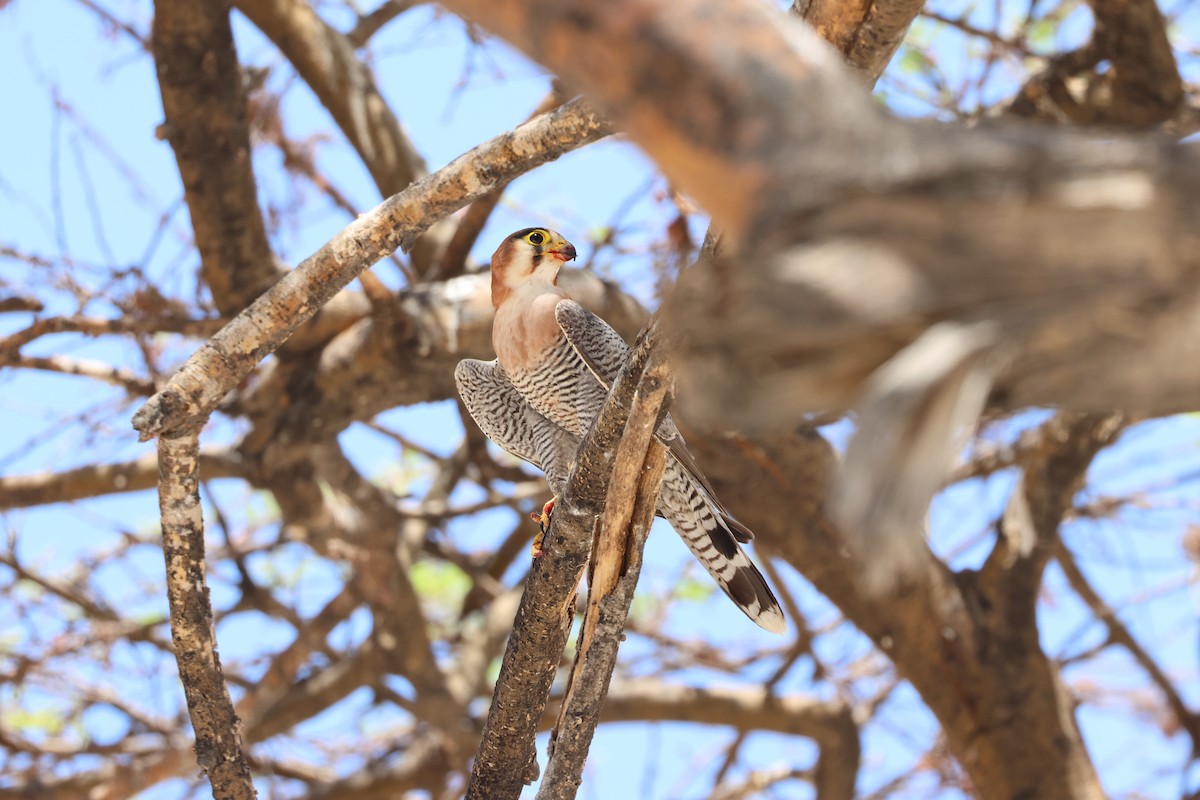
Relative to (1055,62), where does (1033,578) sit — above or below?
below

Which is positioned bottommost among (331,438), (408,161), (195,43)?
→ (331,438)

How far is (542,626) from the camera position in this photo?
9.84 ft

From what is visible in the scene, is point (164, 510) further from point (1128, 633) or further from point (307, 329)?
point (1128, 633)

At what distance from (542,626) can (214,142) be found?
258 cm

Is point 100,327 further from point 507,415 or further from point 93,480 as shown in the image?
point 507,415

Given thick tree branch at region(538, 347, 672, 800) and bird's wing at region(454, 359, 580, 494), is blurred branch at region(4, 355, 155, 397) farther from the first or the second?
thick tree branch at region(538, 347, 672, 800)

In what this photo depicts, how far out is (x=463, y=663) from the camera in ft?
20.3

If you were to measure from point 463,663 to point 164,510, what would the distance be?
3.51 metres

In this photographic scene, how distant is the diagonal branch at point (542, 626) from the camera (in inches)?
113

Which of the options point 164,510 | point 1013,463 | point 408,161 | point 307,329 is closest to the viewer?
point 164,510

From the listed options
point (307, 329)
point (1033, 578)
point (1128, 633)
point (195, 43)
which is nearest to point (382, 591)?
point (307, 329)

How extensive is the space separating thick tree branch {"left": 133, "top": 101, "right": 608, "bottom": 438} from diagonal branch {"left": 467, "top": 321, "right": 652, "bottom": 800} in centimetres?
67

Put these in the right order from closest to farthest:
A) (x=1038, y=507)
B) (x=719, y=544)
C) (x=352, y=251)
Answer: (x=352, y=251)
(x=719, y=544)
(x=1038, y=507)

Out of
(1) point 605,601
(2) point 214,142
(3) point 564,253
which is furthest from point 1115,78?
(2) point 214,142
